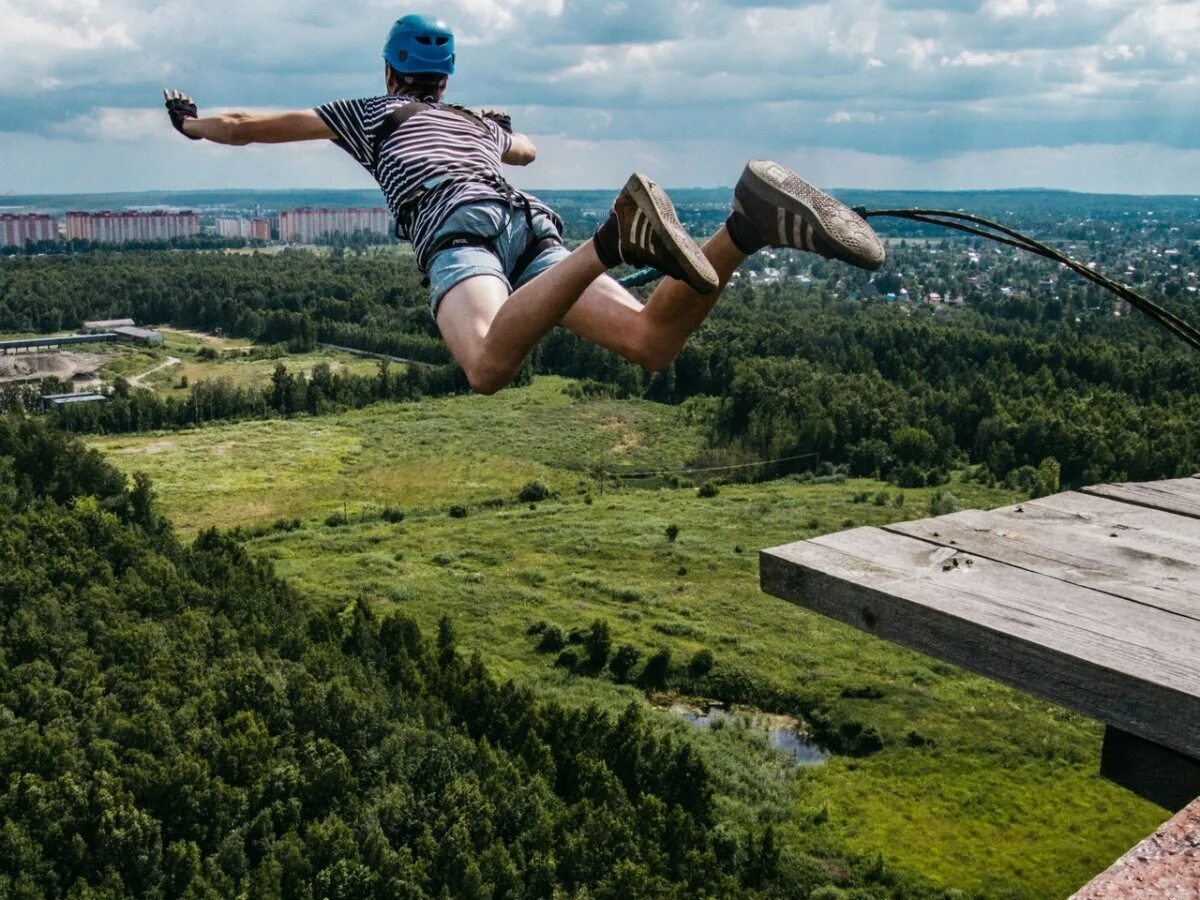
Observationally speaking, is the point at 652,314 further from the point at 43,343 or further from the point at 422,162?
the point at 43,343

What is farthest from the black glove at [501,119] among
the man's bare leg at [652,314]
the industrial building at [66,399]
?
the industrial building at [66,399]

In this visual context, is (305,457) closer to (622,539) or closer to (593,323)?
(622,539)

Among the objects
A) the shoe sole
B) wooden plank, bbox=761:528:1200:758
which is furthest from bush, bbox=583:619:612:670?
wooden plank, bbox=761:528:1200:758

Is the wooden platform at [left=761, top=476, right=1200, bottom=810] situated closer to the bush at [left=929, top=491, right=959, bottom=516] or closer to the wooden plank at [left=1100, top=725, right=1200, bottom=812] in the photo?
the wooden plank at [left=1100, top=725, right=1200, bottom=812]

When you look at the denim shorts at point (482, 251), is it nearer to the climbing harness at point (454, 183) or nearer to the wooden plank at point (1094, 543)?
the climbing harness at point (454, 183)

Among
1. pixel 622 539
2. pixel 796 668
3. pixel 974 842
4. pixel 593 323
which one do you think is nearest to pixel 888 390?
pixel 622 539

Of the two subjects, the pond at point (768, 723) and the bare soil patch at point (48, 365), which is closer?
the pond at point (768, 723)

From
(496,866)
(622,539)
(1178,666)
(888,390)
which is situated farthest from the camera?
(888,390)
